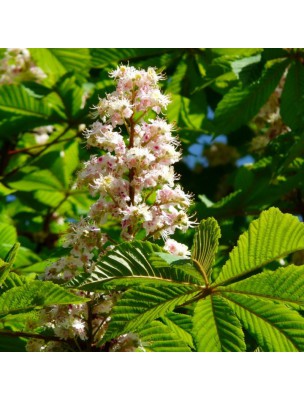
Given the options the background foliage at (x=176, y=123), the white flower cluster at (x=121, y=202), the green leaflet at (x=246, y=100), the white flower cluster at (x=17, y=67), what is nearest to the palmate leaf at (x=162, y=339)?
the white flower cluster at (x=121, y=202)

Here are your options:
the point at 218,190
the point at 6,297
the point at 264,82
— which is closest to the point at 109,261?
the point at 6,297

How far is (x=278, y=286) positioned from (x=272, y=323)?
62mm

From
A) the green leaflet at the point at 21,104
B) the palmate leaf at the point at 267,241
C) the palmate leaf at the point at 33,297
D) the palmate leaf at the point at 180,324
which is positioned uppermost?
the palmate leaf at the point at 267,241

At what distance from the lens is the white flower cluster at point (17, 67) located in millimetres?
2684

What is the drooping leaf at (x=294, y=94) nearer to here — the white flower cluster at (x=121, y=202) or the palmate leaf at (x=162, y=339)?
the white flower cluster at (x=121, y=202)

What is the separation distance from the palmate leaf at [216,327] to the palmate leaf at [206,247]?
2.4 inches

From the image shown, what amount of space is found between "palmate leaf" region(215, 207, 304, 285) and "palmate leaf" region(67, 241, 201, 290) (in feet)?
0.39

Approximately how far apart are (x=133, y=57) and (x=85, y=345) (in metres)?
1.41

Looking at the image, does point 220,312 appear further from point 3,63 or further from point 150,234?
point 3,63

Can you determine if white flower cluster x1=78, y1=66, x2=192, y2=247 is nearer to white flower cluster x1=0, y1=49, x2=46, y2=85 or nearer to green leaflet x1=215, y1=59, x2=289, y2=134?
green leaflet x1=215, y1=59, x2=289, y2=134

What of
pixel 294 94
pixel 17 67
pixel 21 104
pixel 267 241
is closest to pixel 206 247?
pixel 267 241

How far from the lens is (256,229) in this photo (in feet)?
3.38

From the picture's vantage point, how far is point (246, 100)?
207 centimetres

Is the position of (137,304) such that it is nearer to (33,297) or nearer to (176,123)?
(33,297)
